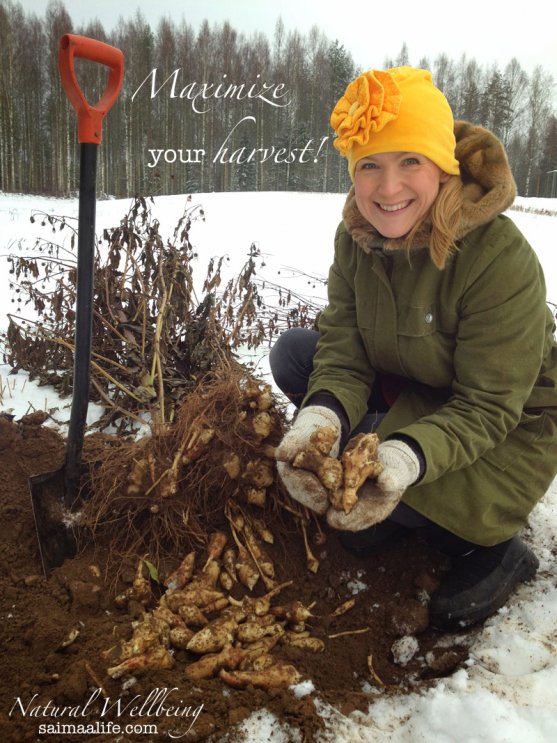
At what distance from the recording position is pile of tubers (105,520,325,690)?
124 centimetres

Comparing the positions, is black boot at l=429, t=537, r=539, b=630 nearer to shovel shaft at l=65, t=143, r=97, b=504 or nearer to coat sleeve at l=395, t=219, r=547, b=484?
coat sleeve at l=395, t=219, r=547, b=484

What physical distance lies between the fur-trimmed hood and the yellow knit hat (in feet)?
0.18

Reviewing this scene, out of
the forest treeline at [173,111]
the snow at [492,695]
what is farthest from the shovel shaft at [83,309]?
the forest treeline at [173,111]

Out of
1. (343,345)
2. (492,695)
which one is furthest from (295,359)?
(492,695)

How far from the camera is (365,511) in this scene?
1.33 metres

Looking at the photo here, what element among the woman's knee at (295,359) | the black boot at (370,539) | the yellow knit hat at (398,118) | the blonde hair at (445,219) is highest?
the yellow knit hat at (398,118)

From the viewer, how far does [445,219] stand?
1448 mm

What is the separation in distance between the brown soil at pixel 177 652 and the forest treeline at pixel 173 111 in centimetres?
2035

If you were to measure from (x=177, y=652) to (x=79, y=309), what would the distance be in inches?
38.9

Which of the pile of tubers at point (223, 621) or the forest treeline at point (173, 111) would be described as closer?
the pile of tubers at point (223, 621)

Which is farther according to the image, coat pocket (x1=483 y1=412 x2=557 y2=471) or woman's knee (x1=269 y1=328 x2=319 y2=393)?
woman's knee (x1=269 y1=328 x2=319 y2=393)

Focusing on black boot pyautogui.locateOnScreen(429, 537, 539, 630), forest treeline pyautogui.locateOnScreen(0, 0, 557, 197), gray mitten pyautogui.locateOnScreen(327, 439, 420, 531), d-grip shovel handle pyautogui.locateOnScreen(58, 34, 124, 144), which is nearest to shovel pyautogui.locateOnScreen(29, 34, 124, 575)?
d-grip shovel handle pyautogui.locateOnScreen(58, 34, 124, 144)

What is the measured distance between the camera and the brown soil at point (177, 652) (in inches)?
43.3

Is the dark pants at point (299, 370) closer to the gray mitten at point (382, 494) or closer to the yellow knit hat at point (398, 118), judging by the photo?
the gray mitten at point (382, 494)
